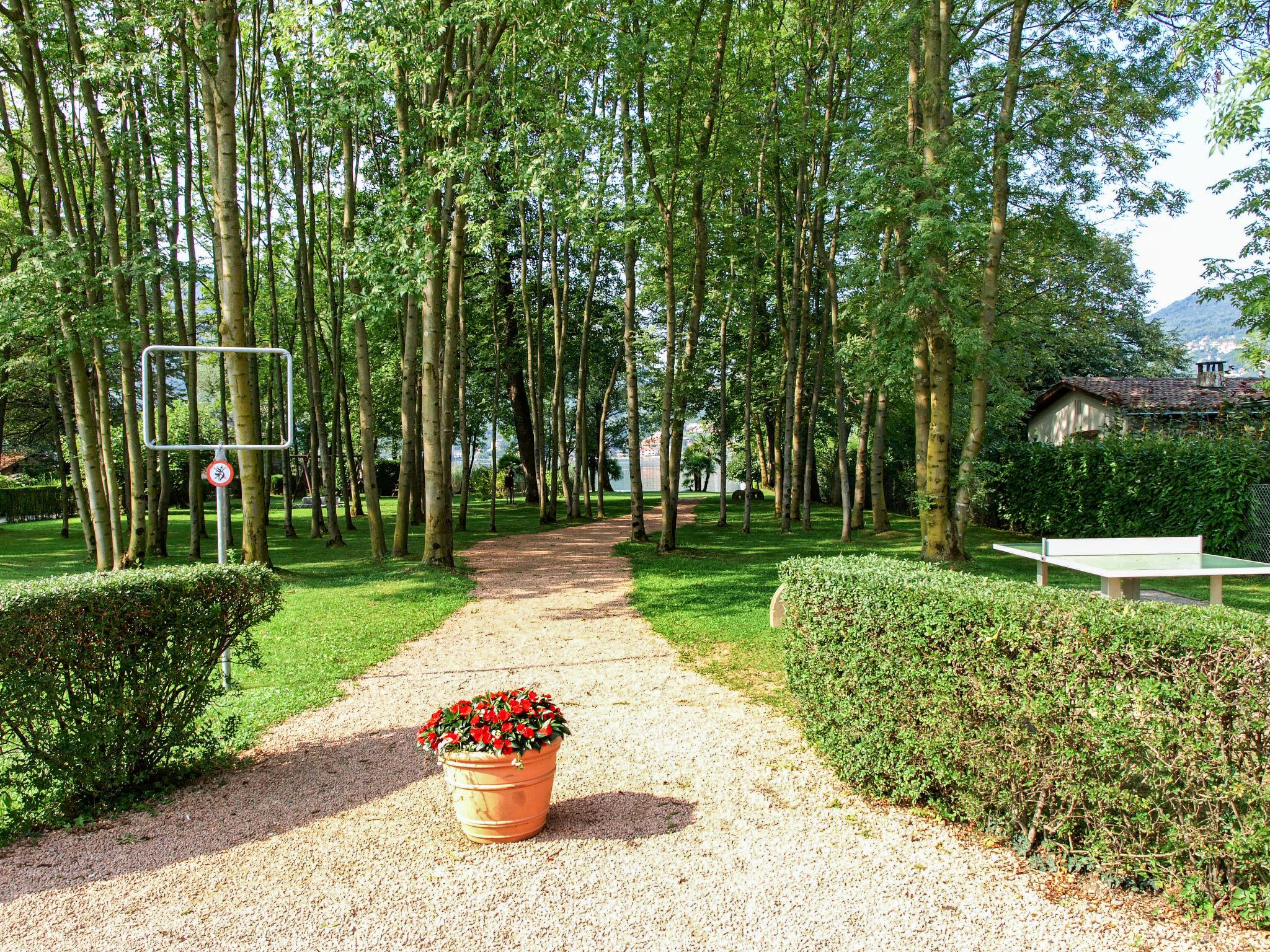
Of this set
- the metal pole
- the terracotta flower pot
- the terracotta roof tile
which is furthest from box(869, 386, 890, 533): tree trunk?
the terracotta flower pot

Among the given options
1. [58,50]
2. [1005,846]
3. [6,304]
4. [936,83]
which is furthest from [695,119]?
[1005,846]

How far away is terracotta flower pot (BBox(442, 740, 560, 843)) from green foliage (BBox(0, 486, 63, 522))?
32289 mm

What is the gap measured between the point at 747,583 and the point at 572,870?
8682mm

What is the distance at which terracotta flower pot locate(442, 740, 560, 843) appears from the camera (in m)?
3.76

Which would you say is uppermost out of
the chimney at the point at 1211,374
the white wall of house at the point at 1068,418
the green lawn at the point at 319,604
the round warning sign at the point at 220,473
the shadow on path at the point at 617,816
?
the chimney at the point at 1211,374

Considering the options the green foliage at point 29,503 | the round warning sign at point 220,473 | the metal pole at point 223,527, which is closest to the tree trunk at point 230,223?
the round warning sign at point 220,473

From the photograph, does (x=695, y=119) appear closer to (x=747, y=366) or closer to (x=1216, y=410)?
(x=747, y=366)

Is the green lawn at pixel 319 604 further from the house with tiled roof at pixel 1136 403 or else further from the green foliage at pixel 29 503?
the house with tiled roof at pixel 1136 403

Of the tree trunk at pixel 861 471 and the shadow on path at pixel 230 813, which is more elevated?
the tree trunk at pixel 861 471

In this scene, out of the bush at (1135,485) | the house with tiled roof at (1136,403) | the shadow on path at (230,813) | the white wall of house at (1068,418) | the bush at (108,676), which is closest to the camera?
the shadow on path at (230,813)

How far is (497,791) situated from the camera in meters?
3.77

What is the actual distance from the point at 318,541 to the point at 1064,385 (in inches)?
952

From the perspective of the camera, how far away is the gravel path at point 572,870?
10.2ft

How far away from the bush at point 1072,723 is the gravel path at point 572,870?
198 millimetres
